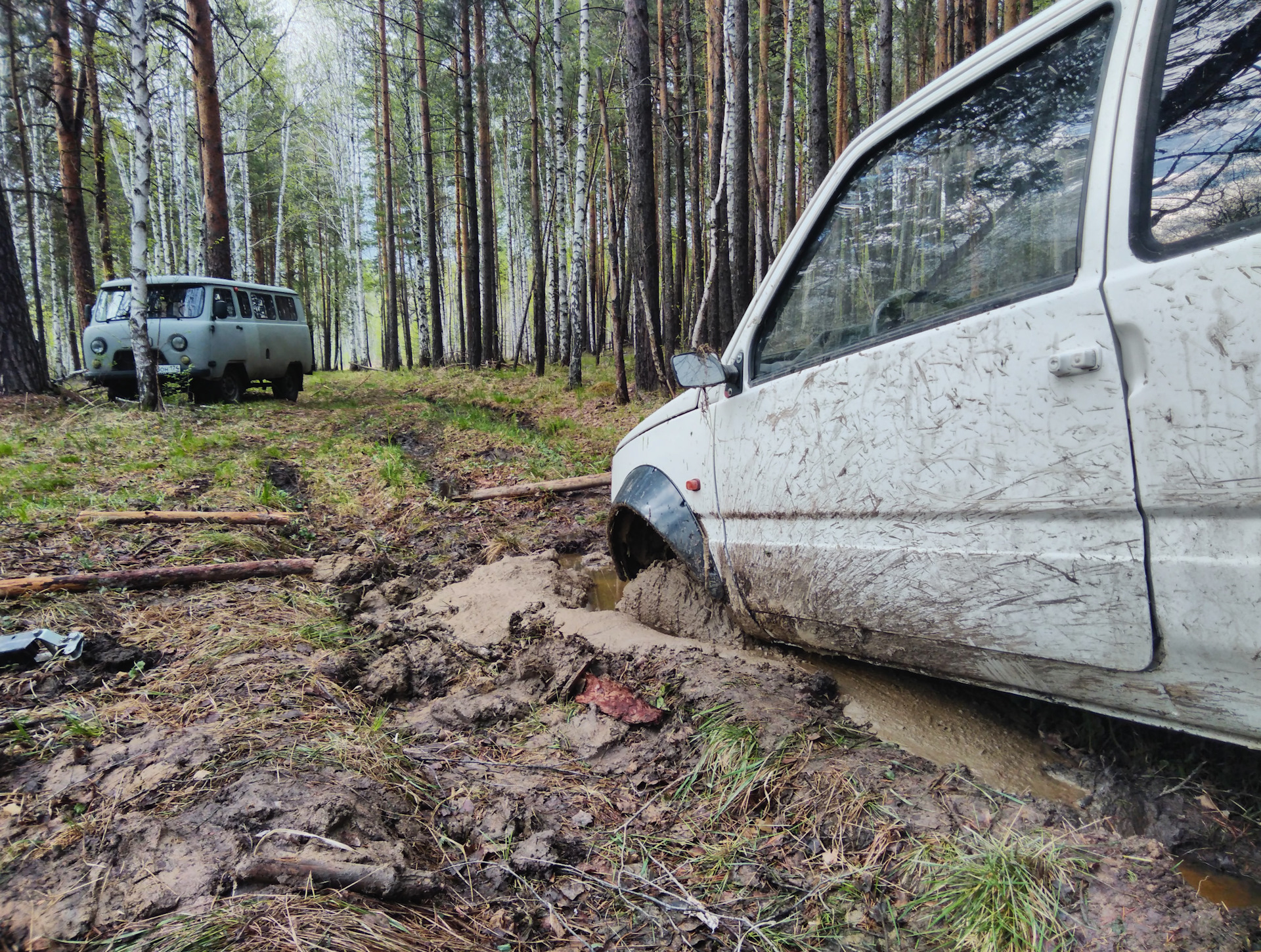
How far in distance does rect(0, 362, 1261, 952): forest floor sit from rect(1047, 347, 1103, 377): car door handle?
1.16 metres

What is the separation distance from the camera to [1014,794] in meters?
2.00

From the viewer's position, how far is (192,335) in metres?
10.3

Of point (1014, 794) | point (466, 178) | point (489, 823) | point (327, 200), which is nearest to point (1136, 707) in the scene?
point (1014, 794)

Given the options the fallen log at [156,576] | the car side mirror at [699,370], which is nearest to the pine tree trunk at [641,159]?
the fallen log at [156,576]

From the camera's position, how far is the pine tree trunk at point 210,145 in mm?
11555

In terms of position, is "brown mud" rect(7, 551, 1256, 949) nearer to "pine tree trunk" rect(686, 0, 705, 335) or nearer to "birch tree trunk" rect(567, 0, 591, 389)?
"birch tree trunk" rect(567, 0, 591, 389)

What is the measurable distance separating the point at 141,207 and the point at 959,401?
10.5 m

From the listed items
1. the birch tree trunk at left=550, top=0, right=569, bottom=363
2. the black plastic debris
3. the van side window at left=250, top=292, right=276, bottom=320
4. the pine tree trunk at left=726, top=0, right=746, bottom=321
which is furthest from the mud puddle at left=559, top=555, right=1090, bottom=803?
Result: the birch tree trunk at left=550, top=0, right=569, bottom=363

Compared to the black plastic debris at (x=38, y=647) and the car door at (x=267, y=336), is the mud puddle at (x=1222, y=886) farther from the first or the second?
the car door at (x=267, y=336)

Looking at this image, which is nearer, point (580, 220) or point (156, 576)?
point (156, 576)

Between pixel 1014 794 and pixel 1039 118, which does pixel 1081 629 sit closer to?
pixel 1014 794

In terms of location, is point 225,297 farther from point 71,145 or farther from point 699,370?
point 699,370

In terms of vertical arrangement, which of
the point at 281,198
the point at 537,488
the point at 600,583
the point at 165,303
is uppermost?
the point at 281,198

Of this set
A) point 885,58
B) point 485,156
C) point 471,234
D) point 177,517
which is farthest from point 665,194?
point 177,517
